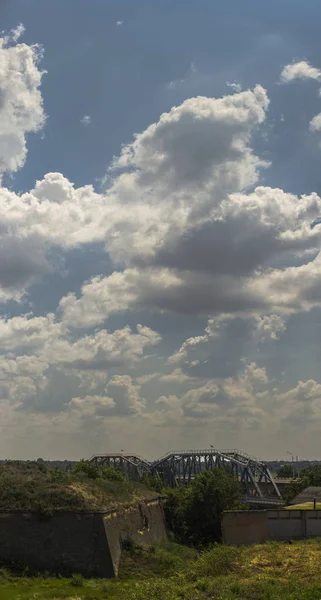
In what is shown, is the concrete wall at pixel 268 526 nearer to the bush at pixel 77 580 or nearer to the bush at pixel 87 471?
the bush at pixel 77 580

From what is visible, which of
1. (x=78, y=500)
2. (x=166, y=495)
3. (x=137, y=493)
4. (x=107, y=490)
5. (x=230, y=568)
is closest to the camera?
(x=230, y=568)

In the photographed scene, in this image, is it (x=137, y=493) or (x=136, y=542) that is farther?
(x=137, y=493)

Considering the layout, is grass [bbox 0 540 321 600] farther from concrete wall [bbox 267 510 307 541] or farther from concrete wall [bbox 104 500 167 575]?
concrete wall [bbox 267 510 307 541]

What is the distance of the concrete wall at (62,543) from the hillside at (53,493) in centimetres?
80

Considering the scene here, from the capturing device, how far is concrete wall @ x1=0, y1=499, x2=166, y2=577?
40.2 metres

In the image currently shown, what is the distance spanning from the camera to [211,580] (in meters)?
28.3

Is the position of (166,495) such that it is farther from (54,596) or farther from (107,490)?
(54,596)

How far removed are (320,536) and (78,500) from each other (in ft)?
62.2

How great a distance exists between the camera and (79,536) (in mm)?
41125

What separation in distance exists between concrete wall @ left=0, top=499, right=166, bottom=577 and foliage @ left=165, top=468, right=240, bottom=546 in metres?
20.0

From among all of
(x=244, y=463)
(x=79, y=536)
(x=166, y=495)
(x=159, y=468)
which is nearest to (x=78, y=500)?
(x=79, y=536)

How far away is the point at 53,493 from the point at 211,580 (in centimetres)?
1894

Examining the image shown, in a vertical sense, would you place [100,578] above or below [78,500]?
below

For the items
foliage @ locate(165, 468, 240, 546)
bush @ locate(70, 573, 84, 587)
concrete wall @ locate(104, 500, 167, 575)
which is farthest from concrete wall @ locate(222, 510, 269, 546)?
foliage @ locate(165, 468, 240, 546)
